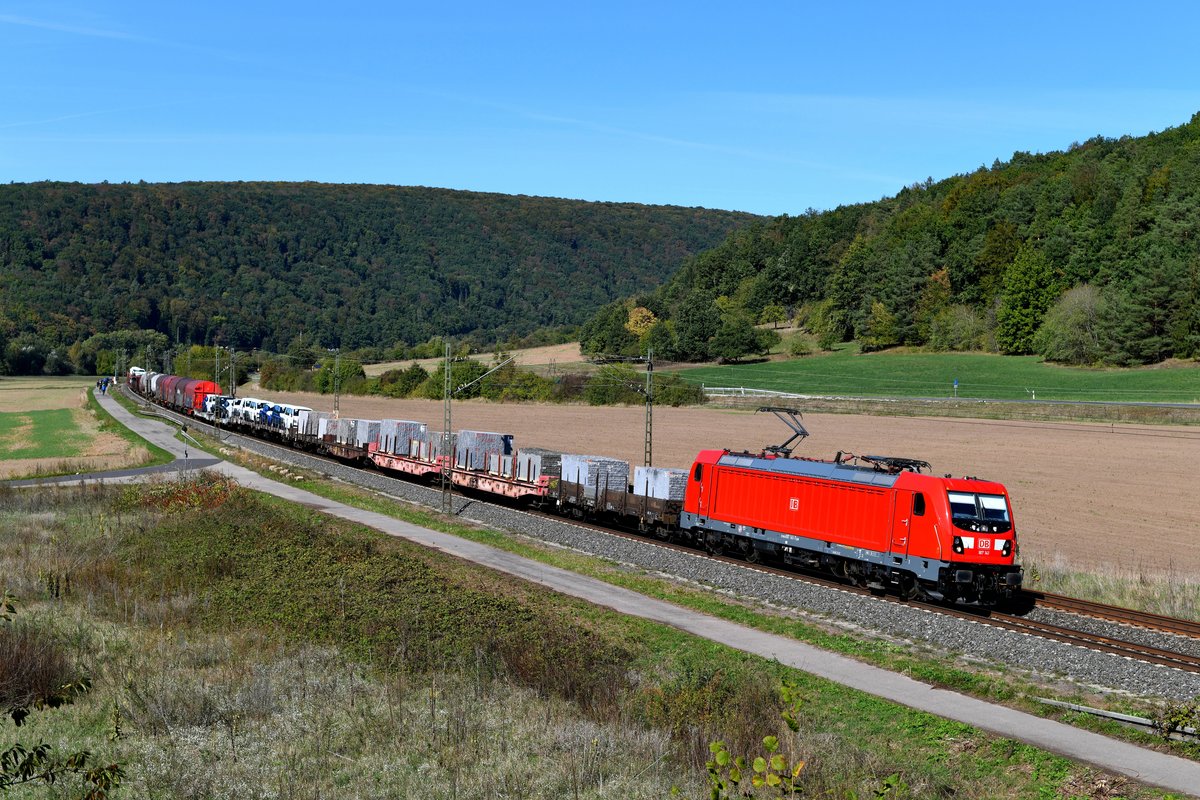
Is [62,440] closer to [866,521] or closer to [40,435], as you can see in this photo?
[40,435]

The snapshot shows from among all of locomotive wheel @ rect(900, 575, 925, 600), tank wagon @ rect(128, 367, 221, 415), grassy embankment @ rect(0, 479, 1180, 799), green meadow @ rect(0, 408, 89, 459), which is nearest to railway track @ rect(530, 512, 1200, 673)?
locomotive wheel @ rect(900, 575, 925, 600)

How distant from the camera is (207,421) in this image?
315 feet

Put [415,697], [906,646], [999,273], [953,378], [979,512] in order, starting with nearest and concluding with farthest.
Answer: [415,697]
[906,646]
[979,512]
[953,378]
[999,273]

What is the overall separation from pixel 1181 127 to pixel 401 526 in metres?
138

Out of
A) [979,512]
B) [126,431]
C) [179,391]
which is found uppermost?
[979,512]

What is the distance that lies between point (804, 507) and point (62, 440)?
2699 inches

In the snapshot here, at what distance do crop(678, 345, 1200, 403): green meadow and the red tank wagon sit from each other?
54995mm

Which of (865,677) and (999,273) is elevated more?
(999,273)

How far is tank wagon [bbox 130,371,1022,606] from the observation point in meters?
26.1

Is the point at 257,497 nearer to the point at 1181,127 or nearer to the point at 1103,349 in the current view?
the point at 1103,349

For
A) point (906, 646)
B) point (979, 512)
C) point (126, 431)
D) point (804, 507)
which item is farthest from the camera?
point (126, 431)

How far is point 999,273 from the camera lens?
408 feet

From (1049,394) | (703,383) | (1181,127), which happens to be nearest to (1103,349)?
(1049,394)

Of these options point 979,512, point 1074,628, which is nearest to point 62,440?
point 979,512
